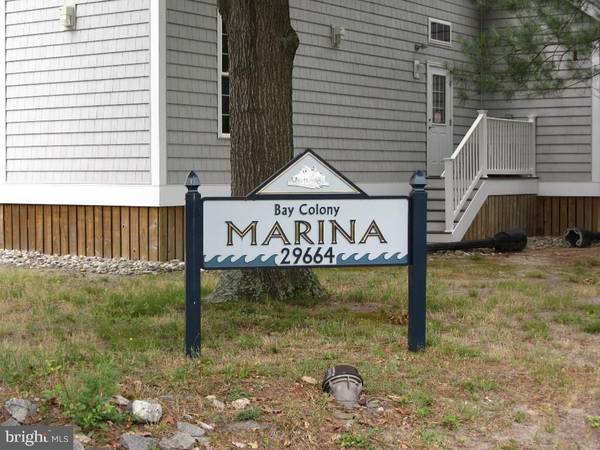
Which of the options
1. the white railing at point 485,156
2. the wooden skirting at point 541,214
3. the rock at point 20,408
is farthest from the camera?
the wooden skirting at point 541,214

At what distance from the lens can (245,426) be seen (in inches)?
204

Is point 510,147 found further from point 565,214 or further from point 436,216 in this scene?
point 436,216

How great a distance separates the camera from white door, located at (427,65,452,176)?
54.2ft

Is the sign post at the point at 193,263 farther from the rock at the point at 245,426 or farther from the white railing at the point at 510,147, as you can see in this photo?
the white railing at the point at 510,147

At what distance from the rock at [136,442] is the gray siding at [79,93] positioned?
7.41 meters

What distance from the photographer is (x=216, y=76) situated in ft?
41.5

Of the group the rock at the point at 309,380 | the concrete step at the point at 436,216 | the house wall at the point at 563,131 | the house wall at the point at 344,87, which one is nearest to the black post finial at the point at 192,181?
the rock at the point at 309,380

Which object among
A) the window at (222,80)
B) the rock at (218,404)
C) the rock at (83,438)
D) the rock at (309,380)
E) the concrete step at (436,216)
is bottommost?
the rock at (83,438)

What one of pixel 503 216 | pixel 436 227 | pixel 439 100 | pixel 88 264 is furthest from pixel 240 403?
pixel 439 100

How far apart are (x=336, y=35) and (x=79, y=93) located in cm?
394

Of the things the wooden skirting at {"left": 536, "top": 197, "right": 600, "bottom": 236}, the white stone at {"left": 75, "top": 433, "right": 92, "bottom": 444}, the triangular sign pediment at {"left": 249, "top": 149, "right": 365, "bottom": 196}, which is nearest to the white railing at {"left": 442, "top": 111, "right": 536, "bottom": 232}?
the wooden skirting at {"left": 536, "top": 197, "right": 600, "bottom": 236}

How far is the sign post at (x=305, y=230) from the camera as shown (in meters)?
6.56

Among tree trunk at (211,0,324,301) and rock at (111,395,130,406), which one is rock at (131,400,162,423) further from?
tree trunk at (211,0,324,301)

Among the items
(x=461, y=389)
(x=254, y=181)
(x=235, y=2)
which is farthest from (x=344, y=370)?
(x=235, y=2)
